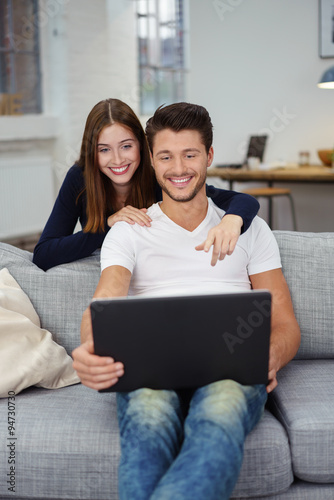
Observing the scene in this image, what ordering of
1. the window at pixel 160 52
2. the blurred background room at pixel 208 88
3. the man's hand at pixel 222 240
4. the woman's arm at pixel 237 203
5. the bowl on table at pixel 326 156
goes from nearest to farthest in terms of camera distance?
the man's hand at pixel 222 240, the woman's arm at pixel 237 203, the bowl on table at pixel 326 156, the blurred background room at pixel 208 88, the window at pixel 160 52

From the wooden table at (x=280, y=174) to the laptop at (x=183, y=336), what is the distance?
313 centimetres

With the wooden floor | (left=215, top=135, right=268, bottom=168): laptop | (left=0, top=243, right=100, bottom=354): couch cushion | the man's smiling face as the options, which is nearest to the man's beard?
the man's smiling face

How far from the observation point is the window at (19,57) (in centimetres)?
504

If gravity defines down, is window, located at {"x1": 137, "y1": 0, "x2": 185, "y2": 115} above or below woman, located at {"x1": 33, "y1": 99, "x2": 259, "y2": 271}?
above

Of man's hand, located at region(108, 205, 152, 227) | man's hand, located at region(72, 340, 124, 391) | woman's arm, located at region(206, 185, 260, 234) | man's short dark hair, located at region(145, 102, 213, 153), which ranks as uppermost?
man's short dark hair, located at region(145, 102, 213, 153)

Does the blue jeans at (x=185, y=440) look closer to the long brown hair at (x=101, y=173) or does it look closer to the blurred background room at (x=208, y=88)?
the long brown hair at (x=101, y=173)

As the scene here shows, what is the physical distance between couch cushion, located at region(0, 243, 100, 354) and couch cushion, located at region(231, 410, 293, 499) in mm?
695

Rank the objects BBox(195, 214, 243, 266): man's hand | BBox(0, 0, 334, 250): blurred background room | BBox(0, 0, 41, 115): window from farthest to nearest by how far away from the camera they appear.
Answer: BBox(0, 0, 41, 115): window → BBox(0, 0, 334, 250): blurred background room → BBox(195, 214, 243, 266): man's hand

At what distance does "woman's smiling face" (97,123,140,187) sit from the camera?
6.40 feet

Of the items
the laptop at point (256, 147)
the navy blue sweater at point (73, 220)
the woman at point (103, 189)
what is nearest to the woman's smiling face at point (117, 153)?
the woman at point (103, 189)

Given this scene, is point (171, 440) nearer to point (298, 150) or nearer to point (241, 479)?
point (241, 479)

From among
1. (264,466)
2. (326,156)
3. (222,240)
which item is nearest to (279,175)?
Answer: (326,156)

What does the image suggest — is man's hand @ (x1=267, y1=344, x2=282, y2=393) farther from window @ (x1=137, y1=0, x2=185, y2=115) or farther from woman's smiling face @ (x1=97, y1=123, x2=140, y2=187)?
window @ (x1=137, y1=0, x2=185, y2=115)

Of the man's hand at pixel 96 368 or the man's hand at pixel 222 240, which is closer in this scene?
the man's hand at pixel 96 368
